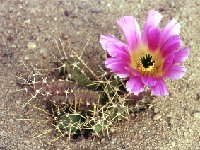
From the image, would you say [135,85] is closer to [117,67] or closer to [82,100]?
[117,67]

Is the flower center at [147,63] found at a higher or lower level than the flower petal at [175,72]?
higher

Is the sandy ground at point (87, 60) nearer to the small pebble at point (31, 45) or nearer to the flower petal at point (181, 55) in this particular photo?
the small pebble at point (31, 45)

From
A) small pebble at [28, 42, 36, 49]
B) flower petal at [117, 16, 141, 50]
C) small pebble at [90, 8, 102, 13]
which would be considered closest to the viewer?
flower petal at [117, 16, 141, 50]

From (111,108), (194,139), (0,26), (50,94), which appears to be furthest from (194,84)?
(0,26)

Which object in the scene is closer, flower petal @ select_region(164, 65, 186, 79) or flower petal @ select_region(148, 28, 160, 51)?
flower petal @ select_region(164, 65, 186, 79)

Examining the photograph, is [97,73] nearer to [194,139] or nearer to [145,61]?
[145,61]

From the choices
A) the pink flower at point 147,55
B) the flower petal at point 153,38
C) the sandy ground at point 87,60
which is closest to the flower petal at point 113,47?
the pink flower at point 147,55

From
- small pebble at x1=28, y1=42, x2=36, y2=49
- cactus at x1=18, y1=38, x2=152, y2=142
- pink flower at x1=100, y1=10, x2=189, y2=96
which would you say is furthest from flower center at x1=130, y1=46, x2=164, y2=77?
small pebble at x1=28, y1=42, x2=36, y2=49

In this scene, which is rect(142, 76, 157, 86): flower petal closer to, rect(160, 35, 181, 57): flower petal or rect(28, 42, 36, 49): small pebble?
rect(160, 35, 181, 57): flower petal
